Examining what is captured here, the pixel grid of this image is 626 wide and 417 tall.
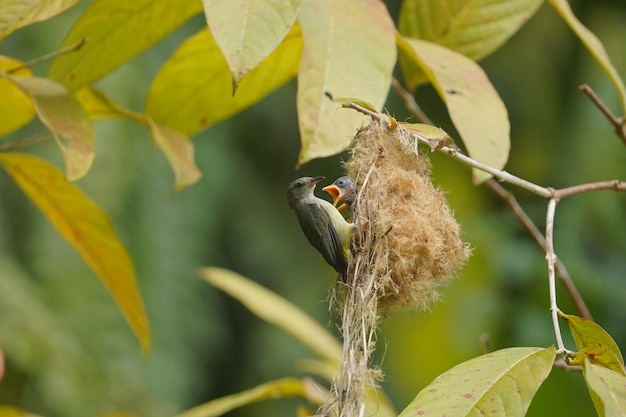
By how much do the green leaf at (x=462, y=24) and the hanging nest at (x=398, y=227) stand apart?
1.48ft

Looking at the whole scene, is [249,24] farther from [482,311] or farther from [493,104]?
[482,311]

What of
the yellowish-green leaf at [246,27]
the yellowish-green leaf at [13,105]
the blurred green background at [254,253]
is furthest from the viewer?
the blurred green background at [254,253]

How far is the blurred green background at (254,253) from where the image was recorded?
2457 mm

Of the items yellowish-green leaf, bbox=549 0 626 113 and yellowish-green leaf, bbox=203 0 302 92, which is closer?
yellowish-green leaf, bbox=203 0 302 92

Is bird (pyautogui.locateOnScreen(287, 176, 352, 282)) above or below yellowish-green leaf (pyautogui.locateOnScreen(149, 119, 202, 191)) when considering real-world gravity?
below

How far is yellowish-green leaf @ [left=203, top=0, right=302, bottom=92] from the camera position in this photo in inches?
32.2

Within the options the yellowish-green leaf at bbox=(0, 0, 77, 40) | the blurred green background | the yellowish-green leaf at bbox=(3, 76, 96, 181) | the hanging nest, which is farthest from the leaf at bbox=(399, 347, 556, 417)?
the blurred green background

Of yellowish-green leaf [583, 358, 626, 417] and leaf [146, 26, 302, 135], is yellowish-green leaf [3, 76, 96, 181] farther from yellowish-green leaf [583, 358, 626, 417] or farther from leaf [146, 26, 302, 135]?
yellowish-green leaf [583, 358, 626, 417]

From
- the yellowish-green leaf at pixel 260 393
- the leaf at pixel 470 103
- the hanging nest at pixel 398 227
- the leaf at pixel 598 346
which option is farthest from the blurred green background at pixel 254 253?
the leaf at pixel 598 346

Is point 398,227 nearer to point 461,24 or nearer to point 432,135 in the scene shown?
point 432,135

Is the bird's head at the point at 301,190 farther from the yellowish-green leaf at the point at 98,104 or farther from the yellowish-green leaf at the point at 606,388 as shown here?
the yellowish-green leaf at the point at 606,388

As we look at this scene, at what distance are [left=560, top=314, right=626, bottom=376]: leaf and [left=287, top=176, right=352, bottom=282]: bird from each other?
0.96ft

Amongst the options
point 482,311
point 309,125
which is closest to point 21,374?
point 482,311

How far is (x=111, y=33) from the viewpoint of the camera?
3.84ft
